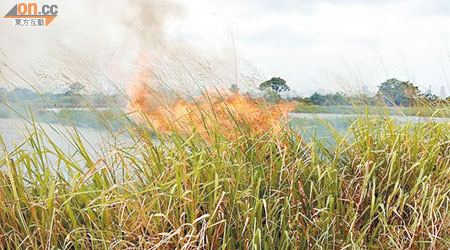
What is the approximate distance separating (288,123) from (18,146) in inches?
49.3

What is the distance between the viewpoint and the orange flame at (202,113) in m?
2.08

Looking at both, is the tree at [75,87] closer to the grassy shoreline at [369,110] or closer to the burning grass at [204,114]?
the burning grass at [204,114]

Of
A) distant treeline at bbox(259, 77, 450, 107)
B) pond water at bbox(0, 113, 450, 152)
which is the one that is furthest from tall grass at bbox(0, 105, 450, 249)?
distant treeline at bbox(259, 77, 450, 107)

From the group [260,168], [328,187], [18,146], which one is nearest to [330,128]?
[328,187]

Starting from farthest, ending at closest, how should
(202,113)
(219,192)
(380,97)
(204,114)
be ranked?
(380,97) → (204,114) → (202,113) → (219,192)

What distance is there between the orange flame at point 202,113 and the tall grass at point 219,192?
A: 0.05 metres

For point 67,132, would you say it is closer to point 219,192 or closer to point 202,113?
point 202,113

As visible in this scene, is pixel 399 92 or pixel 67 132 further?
pixel 399 92

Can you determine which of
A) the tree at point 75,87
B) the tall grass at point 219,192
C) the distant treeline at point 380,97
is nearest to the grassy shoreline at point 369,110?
the distant treeline at point 380,97

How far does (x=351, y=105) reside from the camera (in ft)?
8.92

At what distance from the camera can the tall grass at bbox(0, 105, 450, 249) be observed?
5.62ft

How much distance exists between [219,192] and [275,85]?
100 centimetres

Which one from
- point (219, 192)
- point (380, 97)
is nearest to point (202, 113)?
point (219, 192)

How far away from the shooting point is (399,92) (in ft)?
9.82
